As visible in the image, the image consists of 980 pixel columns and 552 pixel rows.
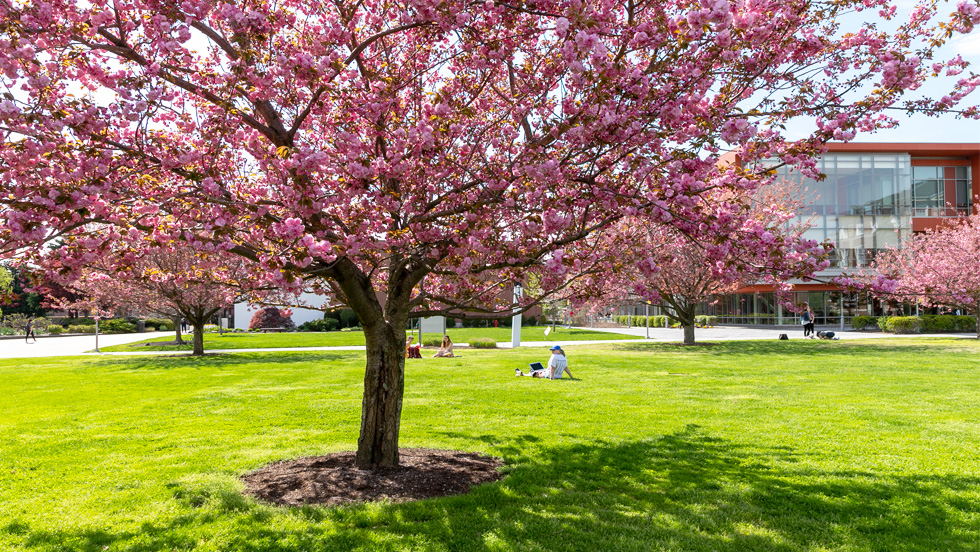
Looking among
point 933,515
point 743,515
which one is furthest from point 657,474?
point 933,515

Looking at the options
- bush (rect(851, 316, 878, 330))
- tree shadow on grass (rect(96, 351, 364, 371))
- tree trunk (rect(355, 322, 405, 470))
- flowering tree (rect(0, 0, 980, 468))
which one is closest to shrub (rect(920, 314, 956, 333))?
bush (rect(851, 316, 878, 330))

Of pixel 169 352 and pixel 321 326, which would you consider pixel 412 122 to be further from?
pixel 321 326

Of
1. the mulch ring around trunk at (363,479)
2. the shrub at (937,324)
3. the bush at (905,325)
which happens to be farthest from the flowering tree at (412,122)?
the shrub at (937,324)

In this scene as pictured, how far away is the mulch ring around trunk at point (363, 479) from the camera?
5.98 meters

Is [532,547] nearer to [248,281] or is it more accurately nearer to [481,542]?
[481,542]

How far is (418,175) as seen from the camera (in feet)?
18.5

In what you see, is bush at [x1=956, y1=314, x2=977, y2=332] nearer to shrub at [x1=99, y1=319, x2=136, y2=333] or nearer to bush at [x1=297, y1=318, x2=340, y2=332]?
bush at [x1=297, y1=318, x2=340, y2=332]

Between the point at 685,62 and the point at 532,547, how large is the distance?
13.0 ft

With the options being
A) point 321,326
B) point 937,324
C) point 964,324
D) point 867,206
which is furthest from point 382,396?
point 867,206

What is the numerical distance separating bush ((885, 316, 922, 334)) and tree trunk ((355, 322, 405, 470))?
42269 mm

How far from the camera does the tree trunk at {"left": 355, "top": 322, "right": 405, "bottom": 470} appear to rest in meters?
6.60

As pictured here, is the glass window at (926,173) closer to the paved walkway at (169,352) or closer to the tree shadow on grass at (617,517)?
the paved walkway at (169,352)

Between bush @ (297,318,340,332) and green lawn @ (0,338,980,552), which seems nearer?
green lawn @ (0,338,980,552)

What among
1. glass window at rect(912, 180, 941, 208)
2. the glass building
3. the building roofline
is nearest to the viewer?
the building roofline
